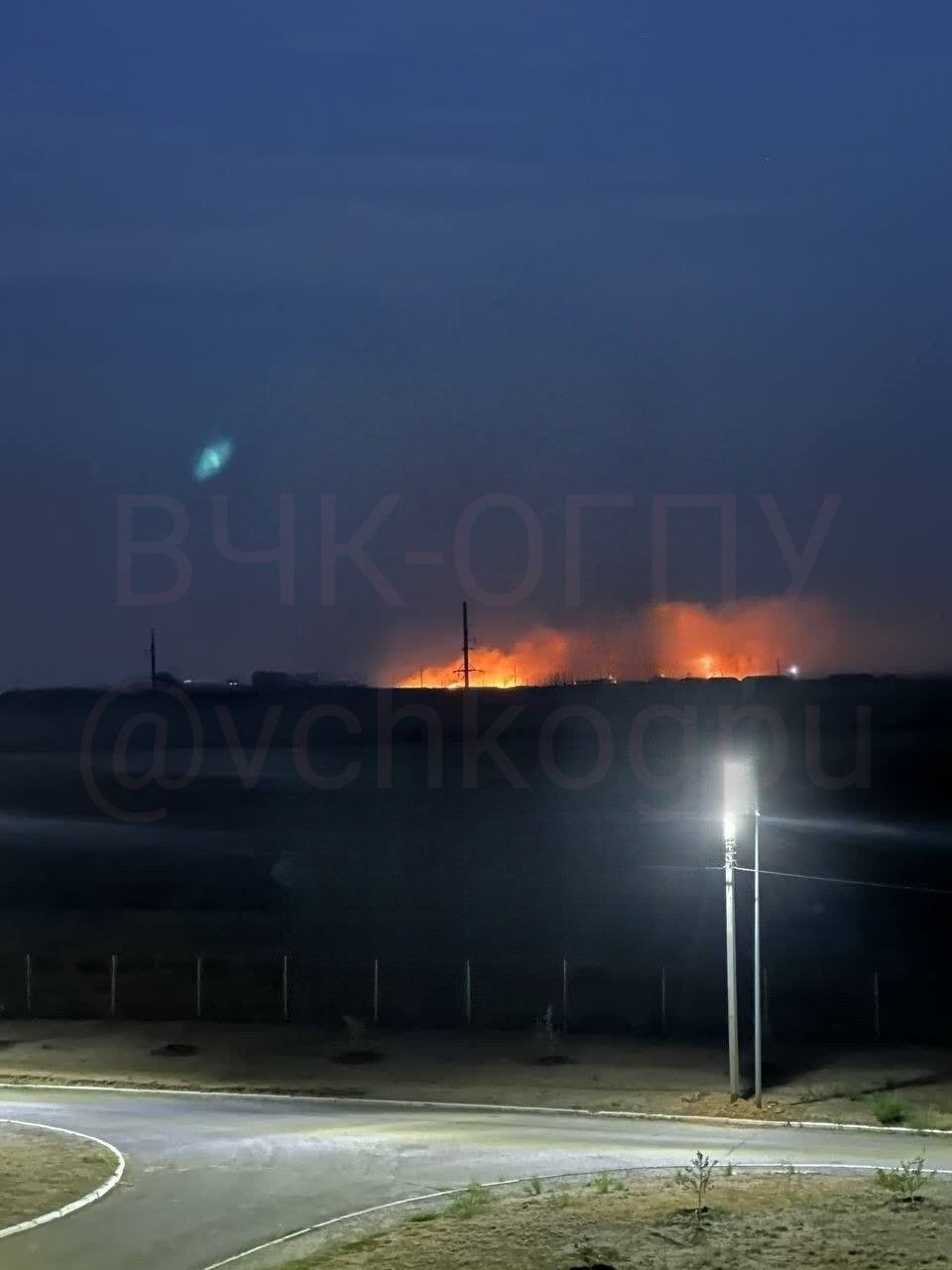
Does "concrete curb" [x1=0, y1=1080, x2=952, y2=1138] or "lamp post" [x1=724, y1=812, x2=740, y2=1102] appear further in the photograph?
"lamp post" [x1=724, y1=812, x2=740, y2=1102]

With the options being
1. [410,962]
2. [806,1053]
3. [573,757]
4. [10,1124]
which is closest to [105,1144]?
[10,1124]

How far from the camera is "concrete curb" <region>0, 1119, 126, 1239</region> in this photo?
16.6 metres

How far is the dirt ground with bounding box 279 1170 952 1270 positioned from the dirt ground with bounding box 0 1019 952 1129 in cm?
833

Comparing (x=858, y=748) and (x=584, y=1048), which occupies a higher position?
(x=858, y=748)

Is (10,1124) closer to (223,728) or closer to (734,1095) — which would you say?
(734,1095)

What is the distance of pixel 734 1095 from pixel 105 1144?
1054cm

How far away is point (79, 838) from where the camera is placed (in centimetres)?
Answer: 7181

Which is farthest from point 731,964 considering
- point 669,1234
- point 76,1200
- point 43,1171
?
point 76,1200

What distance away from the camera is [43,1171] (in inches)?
772

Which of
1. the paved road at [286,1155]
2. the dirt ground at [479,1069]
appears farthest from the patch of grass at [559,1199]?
the dirt ground at [479,1069]

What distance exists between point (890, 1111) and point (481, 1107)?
6.53m

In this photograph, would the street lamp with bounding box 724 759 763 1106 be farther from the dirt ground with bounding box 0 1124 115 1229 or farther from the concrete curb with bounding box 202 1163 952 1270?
the dirt ground with bounding box 0 1124 115 1229

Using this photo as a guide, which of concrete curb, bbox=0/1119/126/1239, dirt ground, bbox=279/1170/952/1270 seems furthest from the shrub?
concrete curb, bbox=0/1119/126/1239

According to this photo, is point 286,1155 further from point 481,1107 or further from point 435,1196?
point 481,1107
